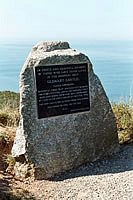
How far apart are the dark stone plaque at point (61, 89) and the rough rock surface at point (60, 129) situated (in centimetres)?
8

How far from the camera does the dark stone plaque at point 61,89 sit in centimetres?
557

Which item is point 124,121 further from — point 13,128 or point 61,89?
point 13,128

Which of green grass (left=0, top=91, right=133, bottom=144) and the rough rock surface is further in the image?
green grass (left=0, top=91, right=133, bottom=144)

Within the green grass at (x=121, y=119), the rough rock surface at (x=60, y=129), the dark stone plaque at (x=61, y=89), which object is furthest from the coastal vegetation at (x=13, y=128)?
the dark stone plaque at (x=61, y=89)

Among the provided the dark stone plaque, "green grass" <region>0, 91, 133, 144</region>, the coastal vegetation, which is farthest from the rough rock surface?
"green grass" <region>0, 91, 133, 144</region>

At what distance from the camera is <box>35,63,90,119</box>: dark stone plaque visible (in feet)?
18.3

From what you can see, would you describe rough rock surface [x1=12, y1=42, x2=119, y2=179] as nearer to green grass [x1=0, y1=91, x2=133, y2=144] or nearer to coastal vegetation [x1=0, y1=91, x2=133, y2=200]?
coastal vegetation [x1=0, y1=91, x2=133, y2=200]

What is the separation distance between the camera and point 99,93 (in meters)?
6.12

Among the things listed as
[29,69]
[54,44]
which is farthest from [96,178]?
[54,44]

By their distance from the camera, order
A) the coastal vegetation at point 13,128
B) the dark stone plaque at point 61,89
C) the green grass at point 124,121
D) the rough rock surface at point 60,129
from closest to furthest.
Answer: the rough rock surface at point 60,129, the dark stone plaque at point 61,89, the coastal vegetation at point 13,128, the green grass at point 124,121

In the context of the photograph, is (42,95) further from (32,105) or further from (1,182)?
(1,182)

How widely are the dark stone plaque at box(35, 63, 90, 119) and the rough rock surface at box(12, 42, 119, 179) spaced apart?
0.27 ft

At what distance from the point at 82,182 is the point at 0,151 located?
207 cm

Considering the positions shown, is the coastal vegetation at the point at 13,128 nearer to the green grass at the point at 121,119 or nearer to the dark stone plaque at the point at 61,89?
the green grass at the point at 121,119
